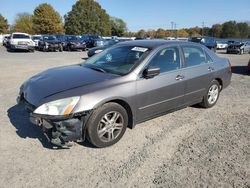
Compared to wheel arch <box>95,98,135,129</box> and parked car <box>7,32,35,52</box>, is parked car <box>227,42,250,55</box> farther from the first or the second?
wheel arch <box>95,98,135,129</box>

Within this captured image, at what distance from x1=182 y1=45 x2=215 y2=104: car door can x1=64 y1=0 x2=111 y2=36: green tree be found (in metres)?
75.1

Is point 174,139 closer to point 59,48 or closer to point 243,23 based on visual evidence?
point 59,48

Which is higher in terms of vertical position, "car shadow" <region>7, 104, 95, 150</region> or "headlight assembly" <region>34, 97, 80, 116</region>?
"headlight assembly" <region>34, 97, 80, 116</region>

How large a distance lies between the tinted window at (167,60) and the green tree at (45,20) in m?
75.5

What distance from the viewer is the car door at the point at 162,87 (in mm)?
4523

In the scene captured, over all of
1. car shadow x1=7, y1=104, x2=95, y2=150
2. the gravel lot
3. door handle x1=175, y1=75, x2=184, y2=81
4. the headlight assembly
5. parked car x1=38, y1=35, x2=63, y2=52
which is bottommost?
the gravel lot

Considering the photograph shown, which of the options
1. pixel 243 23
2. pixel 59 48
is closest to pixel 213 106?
pixel 59 48

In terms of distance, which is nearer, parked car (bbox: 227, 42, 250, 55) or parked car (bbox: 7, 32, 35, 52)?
parked car (bbox: 7, 32, 35, 52)

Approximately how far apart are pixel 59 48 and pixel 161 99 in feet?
75.4

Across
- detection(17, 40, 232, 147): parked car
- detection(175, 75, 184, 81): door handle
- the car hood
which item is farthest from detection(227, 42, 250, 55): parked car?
the car hood

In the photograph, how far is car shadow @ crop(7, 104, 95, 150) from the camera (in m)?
4.22

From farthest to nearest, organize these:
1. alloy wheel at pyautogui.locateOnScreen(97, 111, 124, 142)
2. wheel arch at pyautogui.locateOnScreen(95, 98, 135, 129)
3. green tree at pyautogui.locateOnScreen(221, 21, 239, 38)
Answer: green tree at pyautogui.locateOnScreen(221, 21, 239, 38) < wheel arch at pyautogui.locateOnScreen(95, 98, 135, 129) < alloy wheel at pyautogui.locateOnScreen(97, 111, 124, 142)

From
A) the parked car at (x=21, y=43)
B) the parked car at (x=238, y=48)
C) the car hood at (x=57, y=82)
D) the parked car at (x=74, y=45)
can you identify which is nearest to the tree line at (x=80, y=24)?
the parked car at (x=238, y=48)

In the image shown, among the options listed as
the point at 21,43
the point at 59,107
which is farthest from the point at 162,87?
the point at 21,43
